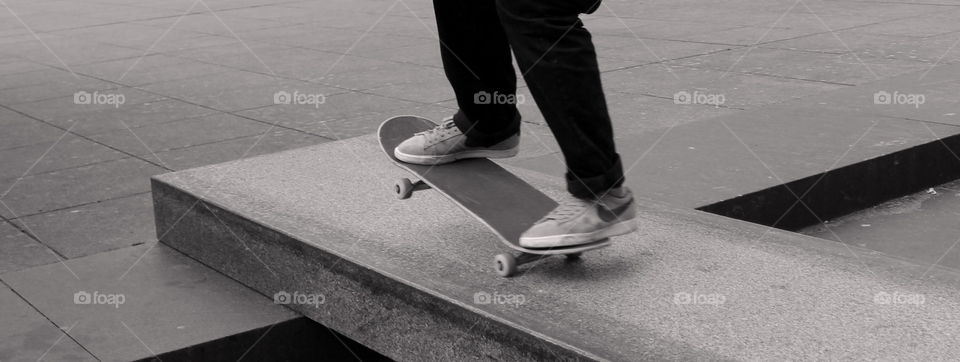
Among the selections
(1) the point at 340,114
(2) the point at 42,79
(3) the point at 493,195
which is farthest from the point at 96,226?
(2) the point at 42,79

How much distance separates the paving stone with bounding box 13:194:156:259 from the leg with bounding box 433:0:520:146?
5.76 ft

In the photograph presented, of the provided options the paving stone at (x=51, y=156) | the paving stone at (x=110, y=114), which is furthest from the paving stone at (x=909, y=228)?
the paving stone at (x=110, y=114)

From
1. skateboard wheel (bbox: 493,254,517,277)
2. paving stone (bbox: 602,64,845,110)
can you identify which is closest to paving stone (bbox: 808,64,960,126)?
paving stone (bbox: 602,64,845,110)

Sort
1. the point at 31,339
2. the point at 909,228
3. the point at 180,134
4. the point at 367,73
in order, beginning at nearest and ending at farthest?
the point at 31,339, the point at 909,228, the point at 180,134, the point at 367,73

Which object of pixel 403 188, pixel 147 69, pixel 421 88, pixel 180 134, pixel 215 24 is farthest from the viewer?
pixel 215 24

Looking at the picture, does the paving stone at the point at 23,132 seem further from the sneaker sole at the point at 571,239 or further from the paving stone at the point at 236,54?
the sneaker sole at the point at 571,239

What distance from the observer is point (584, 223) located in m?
3.08

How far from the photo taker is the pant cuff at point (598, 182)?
308 centimetres

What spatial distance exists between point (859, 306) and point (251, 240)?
202cm

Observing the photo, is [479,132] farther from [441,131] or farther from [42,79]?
[42,79]

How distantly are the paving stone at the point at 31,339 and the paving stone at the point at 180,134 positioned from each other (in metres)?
2.81

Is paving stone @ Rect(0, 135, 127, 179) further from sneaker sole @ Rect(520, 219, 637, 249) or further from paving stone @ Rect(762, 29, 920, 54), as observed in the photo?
paving stone @ Rect(762, 29, 920, 54)

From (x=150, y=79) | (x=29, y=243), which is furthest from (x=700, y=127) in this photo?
(x=150, y=79)

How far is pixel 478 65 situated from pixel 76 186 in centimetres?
298
